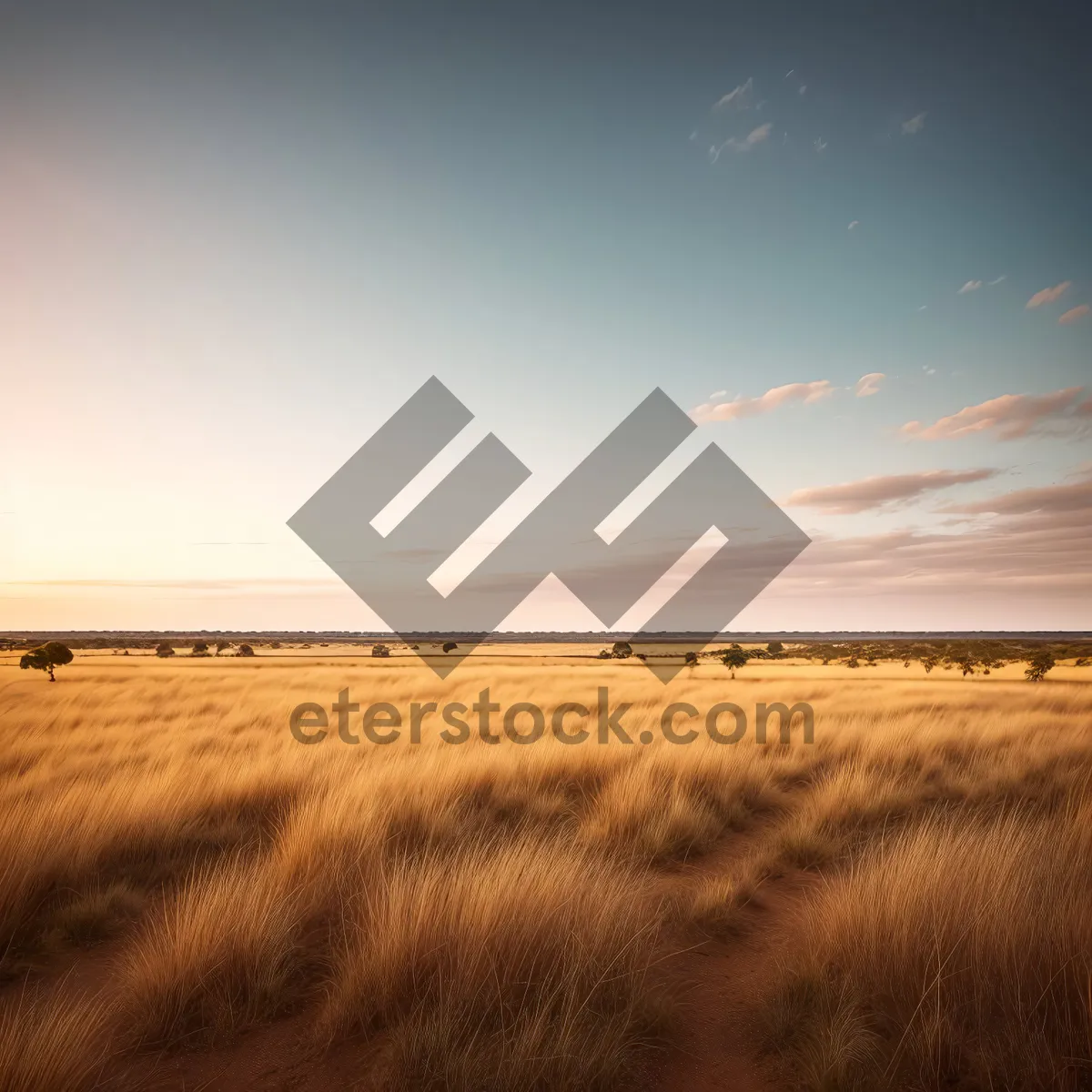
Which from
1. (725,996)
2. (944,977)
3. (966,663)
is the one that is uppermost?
(944,977)

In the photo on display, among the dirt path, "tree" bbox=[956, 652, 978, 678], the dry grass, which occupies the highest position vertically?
the dry grass

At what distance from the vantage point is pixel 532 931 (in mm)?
3475

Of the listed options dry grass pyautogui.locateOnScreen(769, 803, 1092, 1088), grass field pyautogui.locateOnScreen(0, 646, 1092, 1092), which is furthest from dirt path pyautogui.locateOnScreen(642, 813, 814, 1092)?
dry grass pyautogui.locateOnScreen(769, 803, 1092, 1088)

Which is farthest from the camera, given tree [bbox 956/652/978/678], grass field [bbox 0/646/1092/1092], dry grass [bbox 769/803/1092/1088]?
tree [bbox 956/652/978/678]

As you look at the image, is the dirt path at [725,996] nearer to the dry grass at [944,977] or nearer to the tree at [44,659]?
the dry grass at [944,977]

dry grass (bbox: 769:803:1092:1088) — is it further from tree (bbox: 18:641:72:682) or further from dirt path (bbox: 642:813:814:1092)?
tree (bbox: 18:641:72:682)

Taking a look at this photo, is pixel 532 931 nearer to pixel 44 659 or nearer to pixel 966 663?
pixel 44 659

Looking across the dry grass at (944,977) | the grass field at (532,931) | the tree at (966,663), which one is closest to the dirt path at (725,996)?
the grass field at (532,931)

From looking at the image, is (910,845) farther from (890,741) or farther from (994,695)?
(994,695)

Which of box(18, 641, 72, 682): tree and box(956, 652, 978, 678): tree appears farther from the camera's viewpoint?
box(956, 652, 978, 678): tree

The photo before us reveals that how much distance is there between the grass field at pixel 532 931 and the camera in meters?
2.72

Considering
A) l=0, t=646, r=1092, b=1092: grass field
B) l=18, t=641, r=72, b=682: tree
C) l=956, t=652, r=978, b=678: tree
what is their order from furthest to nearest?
l=956, t=652, r=978, b=678: tree
l=18, t=641, r=72, b=682: tree
l=0, t=646, r=1092, b=1092: grass field

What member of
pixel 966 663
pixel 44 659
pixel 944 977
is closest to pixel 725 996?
pixel 944 977

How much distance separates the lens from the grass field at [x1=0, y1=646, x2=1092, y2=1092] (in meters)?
2.72
